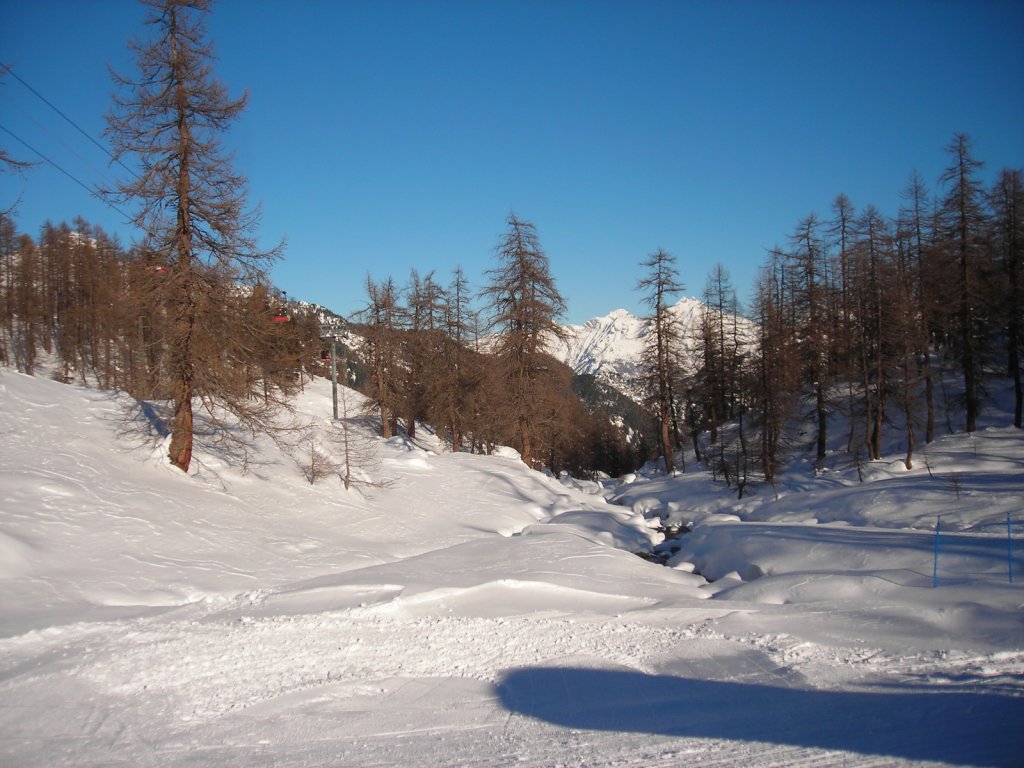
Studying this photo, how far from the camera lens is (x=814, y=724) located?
5184 mm

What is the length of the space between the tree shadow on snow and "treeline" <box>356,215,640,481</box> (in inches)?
834

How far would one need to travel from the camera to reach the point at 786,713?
5492 millimetres

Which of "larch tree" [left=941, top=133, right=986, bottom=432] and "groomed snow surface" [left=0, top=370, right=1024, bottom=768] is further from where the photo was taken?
"larch tree" [left=941, top=133, right=986, bottom=432]

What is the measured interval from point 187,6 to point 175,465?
1157 cm

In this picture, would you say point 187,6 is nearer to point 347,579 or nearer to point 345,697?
point 347,579

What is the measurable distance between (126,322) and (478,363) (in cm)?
1802

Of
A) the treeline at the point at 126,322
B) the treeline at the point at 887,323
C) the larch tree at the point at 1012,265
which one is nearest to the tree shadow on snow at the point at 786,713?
the treeline at the point at 126,322

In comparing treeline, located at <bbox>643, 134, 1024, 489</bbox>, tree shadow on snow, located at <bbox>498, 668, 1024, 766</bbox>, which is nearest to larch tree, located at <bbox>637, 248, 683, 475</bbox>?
treeline, located at <bbox>643, 134, 1024, 489</bbox>

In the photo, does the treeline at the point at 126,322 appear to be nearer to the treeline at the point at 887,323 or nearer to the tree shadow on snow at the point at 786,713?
the tree shadow on snow at the point at 786,713

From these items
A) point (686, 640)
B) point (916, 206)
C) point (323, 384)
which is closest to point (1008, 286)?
point (916, 206)

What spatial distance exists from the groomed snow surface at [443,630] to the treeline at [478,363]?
11.0 m

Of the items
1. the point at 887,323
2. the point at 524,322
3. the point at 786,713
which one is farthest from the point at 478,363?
the point at 786,713

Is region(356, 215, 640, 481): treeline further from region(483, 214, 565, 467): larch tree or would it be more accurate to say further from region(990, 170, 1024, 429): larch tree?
region(990, 170, 1024, 429): larch tree

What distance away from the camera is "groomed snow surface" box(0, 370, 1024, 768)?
16.8ft
